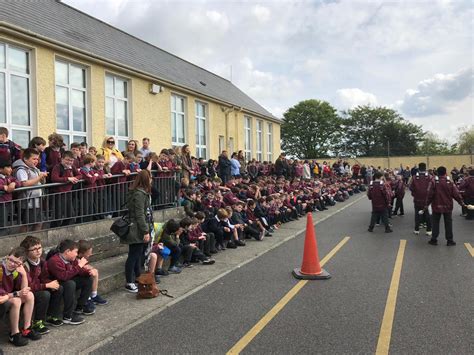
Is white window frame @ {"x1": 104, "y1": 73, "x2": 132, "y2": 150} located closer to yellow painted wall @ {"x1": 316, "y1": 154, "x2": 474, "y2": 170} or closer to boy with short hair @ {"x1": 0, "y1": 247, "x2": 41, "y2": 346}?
boy with short hair @ {"x1": 0, "y1": 247, "x2": 41, "y2": 346}

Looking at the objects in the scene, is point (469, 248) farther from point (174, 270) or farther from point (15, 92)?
point (15, 92)

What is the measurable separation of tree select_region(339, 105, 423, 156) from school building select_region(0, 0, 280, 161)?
189ft

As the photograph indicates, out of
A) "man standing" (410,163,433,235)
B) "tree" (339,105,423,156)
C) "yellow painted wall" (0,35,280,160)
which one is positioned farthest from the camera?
"tree" (339,105,423,156)

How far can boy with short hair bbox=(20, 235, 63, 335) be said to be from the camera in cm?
496

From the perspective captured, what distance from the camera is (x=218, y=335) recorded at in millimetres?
4832

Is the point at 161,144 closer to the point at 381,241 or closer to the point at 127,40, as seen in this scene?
the point at 127,40

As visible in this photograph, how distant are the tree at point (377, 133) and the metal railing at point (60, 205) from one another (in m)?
68.9

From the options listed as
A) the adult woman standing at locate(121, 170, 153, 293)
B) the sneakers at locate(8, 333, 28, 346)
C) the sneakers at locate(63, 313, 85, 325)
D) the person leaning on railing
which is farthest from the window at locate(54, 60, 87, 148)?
the sneakers at locate(8, 333, 28, 346)

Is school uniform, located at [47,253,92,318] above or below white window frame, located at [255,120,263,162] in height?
below

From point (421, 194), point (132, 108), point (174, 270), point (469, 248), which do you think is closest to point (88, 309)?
point (174, 270)

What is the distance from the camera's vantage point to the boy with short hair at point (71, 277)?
5266 mm

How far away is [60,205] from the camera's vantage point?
7.48 metres

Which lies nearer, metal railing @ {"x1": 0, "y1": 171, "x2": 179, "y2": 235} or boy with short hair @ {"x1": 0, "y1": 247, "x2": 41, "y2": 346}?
boy with short hair @ {"x1": 0, "y1": 247, "x2": 41, "y2": 346}

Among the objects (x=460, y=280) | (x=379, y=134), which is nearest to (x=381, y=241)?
(x=460, y=280)
